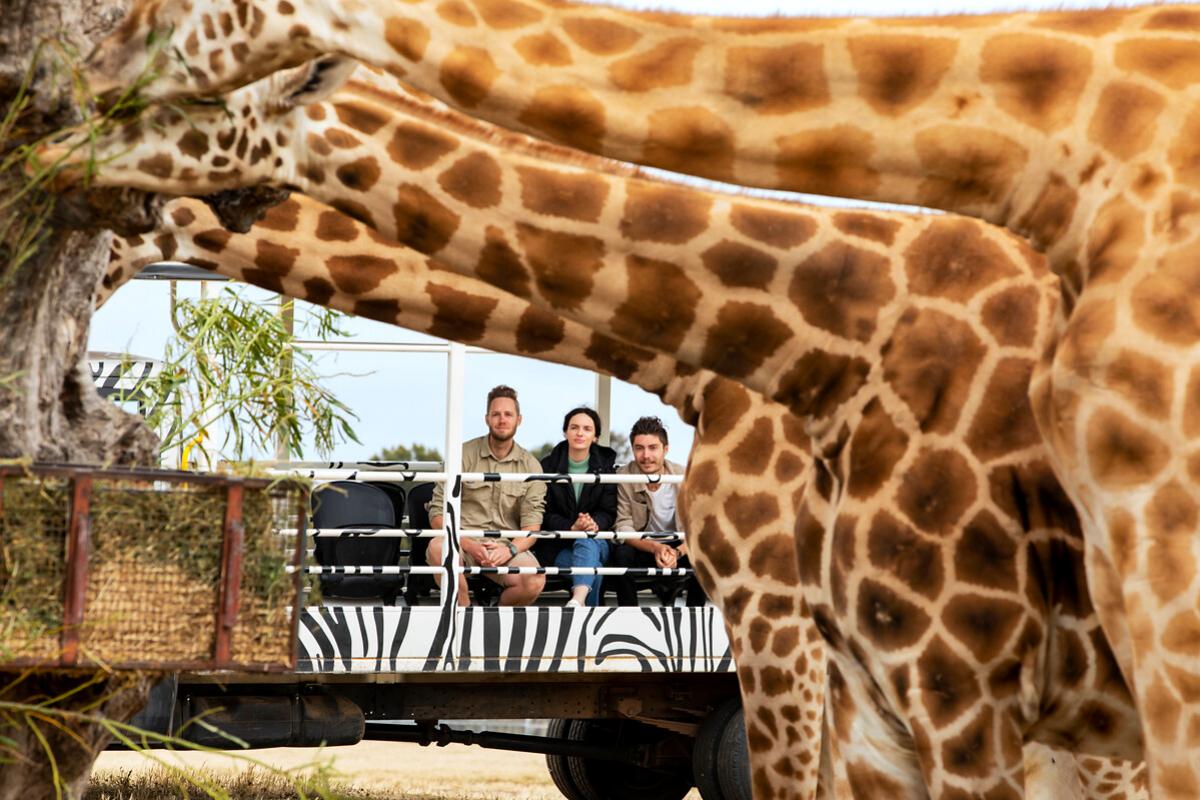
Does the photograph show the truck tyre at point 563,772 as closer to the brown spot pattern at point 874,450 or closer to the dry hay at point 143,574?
the brown spot pattern at point 874,450

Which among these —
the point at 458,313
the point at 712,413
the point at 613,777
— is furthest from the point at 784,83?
the point at 613,777

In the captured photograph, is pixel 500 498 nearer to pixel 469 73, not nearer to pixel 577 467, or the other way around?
pixel 577 467

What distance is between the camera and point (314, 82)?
13.0 ft

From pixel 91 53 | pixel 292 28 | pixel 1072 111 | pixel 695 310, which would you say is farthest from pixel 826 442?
pixel 91 53

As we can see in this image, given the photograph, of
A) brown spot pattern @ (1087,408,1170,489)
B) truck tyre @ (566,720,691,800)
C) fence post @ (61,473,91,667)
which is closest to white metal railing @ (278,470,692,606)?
truck tyre @ (566,720,691,800)

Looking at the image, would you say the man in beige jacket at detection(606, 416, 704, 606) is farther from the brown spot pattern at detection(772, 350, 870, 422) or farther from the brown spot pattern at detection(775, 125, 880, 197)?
the brown spot pattern at detection(775, 125, 880, 197)

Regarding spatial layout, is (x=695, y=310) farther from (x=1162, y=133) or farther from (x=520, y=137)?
(x=1162, y=133)

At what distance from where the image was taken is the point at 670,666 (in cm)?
776

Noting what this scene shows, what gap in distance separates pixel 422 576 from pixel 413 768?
12.6 ft

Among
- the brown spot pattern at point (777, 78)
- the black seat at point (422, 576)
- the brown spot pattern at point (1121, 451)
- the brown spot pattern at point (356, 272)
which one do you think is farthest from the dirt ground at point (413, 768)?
the brown spot pattern at point (1121, 451)

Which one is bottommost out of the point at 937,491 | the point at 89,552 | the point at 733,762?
the point at 733,762

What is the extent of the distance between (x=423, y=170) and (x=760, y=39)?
38.8 inches

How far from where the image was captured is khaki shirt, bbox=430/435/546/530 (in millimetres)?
8117

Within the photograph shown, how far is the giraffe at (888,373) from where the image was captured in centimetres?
388
